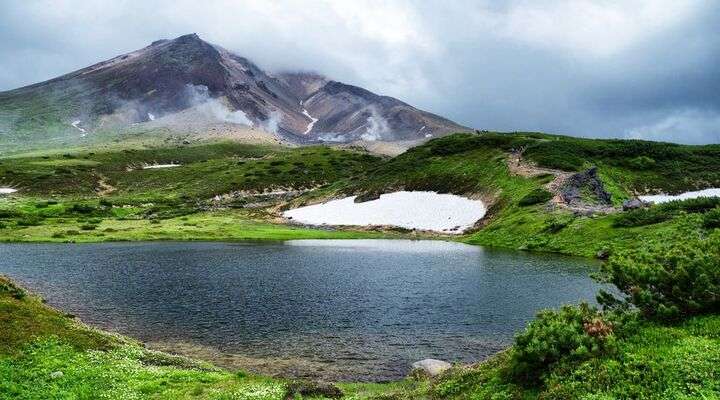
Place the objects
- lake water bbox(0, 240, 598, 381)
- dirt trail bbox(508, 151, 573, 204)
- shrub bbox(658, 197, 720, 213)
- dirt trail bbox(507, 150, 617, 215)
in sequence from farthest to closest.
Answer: dirt trail bbox(508, 151, 573, 204) < dirt trail bbox(507, 150, 617, 215) < shrub bbox(658, 197, 720, 213) < lake water bbox(0, 240, 598, 381)

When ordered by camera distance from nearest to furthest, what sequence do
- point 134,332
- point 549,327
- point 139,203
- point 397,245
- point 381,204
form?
point 549,327
point 134,332
point 397,245
point 381,204
point 139,203

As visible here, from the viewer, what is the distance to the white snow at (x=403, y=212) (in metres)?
122

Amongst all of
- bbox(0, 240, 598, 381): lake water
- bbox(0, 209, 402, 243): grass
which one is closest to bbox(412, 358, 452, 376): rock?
bbox(0, 240, 598, 381): lake water

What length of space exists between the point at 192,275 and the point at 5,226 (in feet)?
282

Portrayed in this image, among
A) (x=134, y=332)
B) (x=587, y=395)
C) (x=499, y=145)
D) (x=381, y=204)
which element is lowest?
(x=134, y=332)

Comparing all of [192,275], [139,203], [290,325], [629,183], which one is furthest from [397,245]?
[139,203]

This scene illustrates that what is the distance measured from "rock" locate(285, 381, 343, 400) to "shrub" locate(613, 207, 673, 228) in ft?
228

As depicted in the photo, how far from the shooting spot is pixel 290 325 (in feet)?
129

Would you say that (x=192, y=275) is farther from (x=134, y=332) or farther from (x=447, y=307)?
(x=447, y=307)

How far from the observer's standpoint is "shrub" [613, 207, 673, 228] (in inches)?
3036

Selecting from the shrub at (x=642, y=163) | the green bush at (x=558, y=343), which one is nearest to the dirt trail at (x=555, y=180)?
the shrub at (x=642, y=163)

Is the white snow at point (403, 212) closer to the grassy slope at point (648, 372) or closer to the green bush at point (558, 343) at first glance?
the green bush at point (558, 343)

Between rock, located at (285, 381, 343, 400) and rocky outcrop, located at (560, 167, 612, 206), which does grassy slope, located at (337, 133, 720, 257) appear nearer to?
rocky outcrop, located at (560, 167, 612, 206)

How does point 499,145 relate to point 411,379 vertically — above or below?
above
